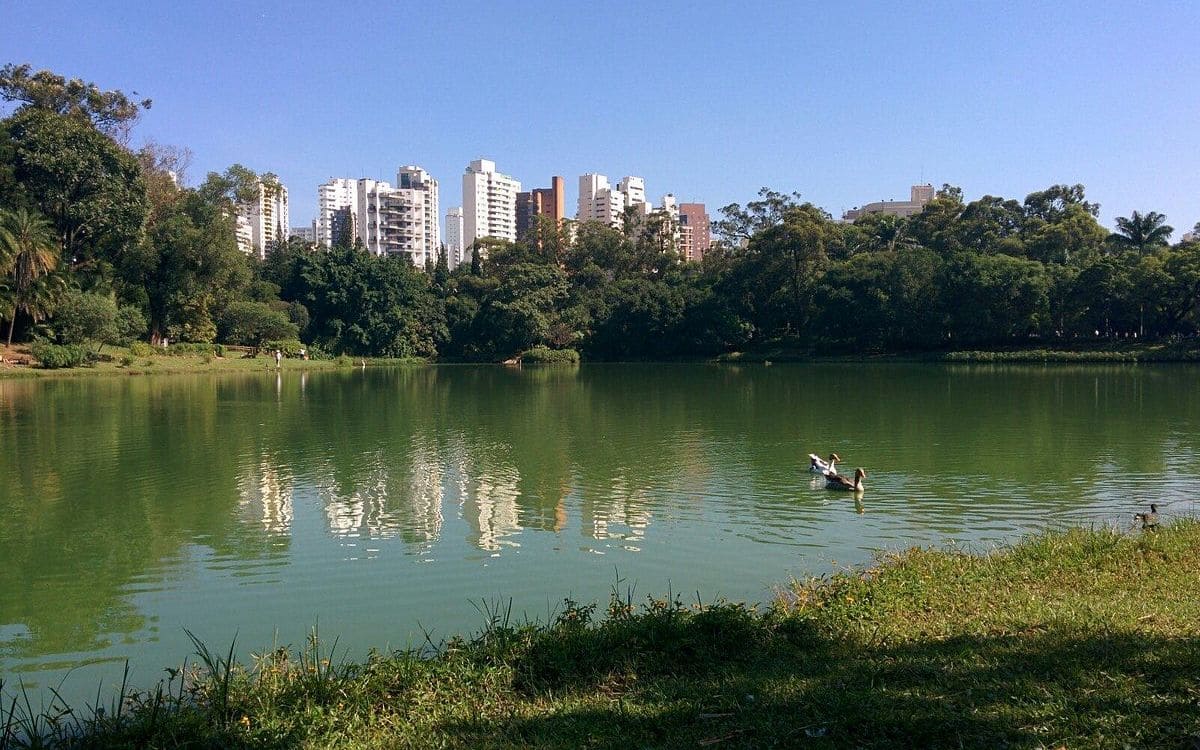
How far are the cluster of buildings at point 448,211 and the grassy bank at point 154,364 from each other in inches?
2941

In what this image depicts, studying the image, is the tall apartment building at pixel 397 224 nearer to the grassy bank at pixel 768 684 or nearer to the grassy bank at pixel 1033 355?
the grassy bank at pixel 1033 355

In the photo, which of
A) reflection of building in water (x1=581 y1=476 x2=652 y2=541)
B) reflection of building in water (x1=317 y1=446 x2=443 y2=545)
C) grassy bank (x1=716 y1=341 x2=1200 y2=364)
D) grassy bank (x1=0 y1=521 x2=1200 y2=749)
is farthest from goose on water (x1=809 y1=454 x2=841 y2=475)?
grassy bank (x1=716 y1=341 x2=1200 y2=364)

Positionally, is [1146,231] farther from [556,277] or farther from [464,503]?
[464,503]

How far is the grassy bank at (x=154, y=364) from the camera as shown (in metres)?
46.9

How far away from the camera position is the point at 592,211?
166 m

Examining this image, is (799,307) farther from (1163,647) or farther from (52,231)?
(1163,647)

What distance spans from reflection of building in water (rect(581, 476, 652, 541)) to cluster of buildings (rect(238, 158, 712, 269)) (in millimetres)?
124226

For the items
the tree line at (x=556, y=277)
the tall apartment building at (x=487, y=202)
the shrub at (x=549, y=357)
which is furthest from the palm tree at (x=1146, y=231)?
the tall apartment building at (x=487, y=202)

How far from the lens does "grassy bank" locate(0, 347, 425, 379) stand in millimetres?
46906

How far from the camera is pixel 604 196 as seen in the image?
163250mm

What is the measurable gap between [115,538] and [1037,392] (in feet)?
109

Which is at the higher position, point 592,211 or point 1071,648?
point 592,211

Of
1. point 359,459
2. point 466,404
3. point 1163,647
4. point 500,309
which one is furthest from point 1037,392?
point 500,309

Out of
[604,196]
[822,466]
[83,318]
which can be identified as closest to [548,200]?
[604,196]
